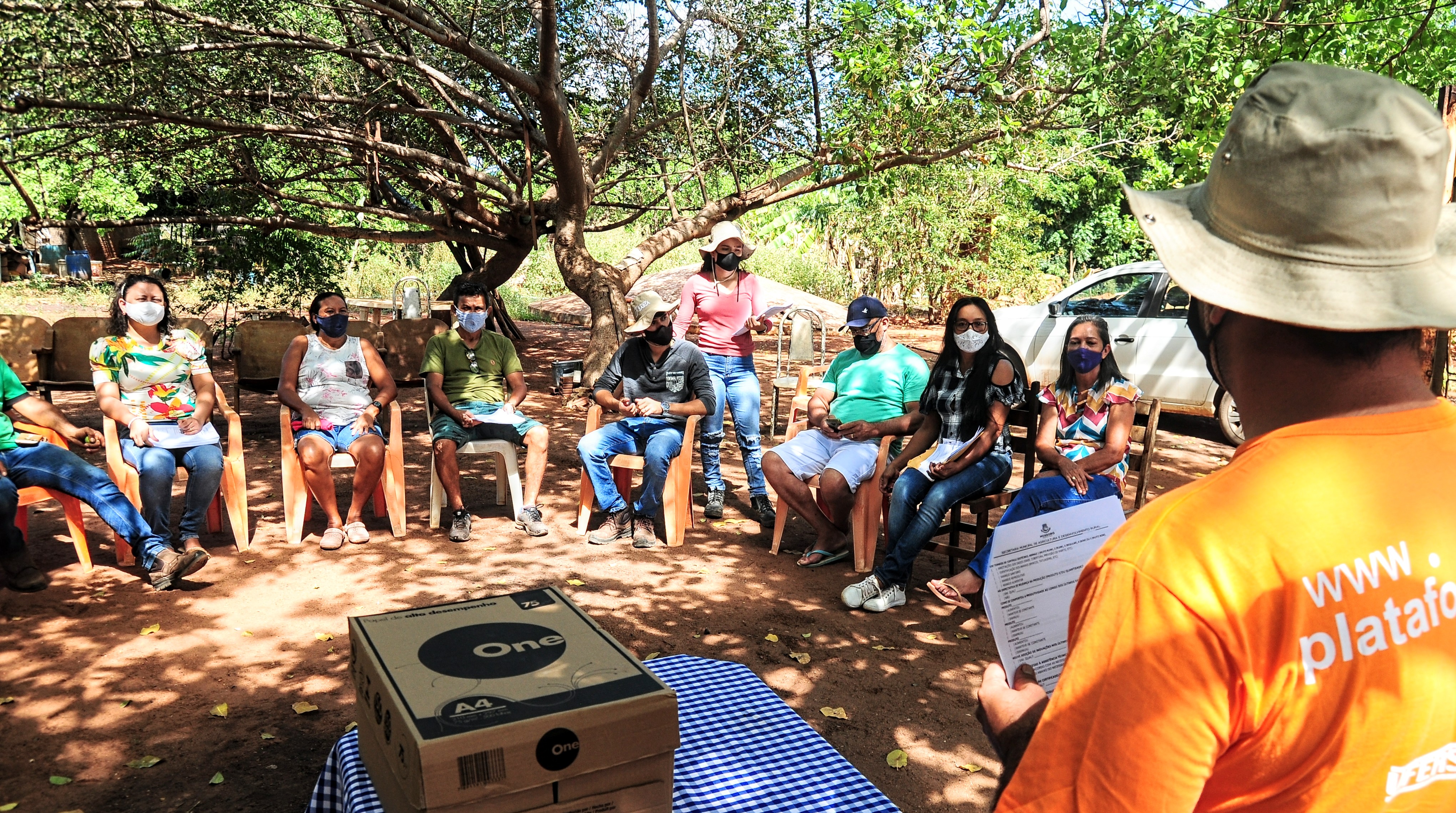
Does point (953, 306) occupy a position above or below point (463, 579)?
above

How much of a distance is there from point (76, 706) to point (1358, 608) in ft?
14.2

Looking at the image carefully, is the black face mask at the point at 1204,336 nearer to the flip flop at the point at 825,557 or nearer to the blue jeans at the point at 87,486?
the flip flop at the point at 825,557

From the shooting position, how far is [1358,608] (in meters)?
0.96

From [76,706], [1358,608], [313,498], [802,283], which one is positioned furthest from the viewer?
[802,283]

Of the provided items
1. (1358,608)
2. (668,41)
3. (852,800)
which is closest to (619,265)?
(668,41)

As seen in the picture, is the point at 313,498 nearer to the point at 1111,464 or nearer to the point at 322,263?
the point at 1111,464

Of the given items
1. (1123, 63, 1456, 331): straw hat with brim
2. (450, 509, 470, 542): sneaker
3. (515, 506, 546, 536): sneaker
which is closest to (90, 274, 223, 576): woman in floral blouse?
(450, 509, 470, 542): sneaker

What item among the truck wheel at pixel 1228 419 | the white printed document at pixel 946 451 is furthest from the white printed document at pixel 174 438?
the truck wheel at pixel 1228 419

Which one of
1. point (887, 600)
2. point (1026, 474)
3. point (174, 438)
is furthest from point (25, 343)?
point (1026, 474)

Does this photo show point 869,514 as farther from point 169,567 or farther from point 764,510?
point 169,567

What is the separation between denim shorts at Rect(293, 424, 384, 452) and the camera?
5945mm

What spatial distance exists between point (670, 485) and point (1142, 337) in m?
6.15

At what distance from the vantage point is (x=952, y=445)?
214 inches

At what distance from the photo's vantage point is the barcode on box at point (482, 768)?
1.58 metres
